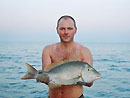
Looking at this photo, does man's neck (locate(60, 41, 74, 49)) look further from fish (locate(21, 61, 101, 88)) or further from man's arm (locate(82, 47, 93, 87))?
fish (locate(21, 61, 101, 88))

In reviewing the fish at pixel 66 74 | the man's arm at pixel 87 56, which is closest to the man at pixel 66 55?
the man's arm at pixel 87 56

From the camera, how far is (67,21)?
366 centimetres

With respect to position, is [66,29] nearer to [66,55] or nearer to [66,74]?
[66,55]

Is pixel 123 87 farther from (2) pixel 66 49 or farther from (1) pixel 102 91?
(2) pixel 66 49

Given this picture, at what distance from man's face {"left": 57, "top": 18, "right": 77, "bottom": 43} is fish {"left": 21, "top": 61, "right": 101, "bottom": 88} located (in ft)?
2.10

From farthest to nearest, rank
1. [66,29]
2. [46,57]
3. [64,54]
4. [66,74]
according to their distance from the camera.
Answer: [64,54] < [46,57] < [66,29] < [66,74]

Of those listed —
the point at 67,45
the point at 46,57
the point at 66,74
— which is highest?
the point at 67,45

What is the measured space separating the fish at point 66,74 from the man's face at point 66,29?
0.64 m

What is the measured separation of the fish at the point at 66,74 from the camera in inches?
121

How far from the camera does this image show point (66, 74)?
3057 mm

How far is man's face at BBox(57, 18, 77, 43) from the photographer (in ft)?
→ 11.9

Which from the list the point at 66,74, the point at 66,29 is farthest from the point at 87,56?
the point at 66,74

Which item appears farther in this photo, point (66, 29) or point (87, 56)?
point (87, 56)

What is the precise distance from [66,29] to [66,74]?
34.4 inches
